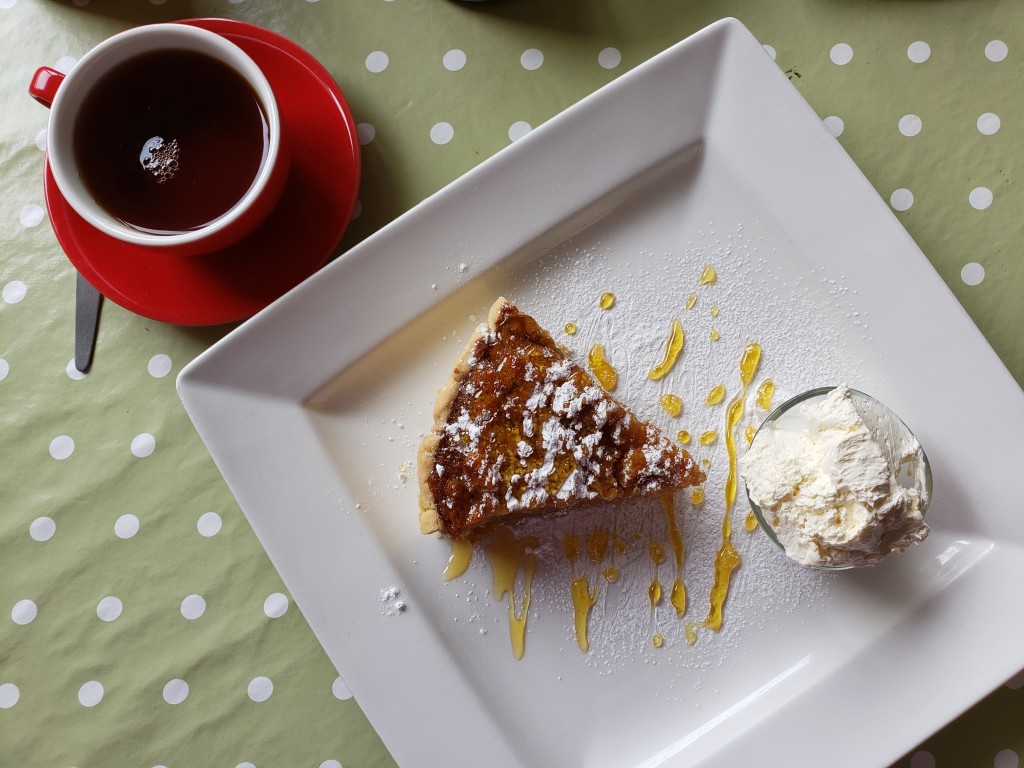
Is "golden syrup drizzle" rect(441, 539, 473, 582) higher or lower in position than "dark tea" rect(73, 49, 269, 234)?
lower

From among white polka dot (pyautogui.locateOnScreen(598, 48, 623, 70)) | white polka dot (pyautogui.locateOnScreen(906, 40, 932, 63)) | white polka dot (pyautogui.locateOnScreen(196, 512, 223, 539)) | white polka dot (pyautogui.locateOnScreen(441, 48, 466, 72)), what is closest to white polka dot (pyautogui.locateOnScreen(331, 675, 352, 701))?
white polka dot (pyautogui.locateOnScreen(196, 512, 223, 539))

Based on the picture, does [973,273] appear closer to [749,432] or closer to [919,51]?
[919,51]

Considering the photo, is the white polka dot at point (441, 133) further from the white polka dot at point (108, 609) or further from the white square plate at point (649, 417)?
the white polka dot at point (108, 609)

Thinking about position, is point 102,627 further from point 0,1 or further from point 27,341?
point 0,1

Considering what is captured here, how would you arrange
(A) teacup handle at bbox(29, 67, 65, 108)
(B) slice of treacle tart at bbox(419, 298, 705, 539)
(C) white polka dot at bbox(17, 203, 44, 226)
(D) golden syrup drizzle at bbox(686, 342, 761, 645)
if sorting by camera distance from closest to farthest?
(A) teacup handle at bbox(29, 67, 65, 108) < (B) slice of treacle tart at bbox(419, 298, 705, 539) < (D) golden syrup drizzle at bbox(686, 342, 761, 645) < (C) white polka dot at bbox(17, 203, 44, 226)

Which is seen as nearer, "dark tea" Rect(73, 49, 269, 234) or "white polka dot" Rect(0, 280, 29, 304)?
"dark tea" Rect(73, 49, 269, 234)

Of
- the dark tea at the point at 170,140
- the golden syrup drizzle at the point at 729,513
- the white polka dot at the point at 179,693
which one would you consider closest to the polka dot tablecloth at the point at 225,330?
the white polka dot at the point at 179,693

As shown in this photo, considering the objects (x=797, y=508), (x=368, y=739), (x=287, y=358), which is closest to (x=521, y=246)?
(x=287, y=358)

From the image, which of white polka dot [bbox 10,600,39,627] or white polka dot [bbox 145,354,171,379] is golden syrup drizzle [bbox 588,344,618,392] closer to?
white polka dot [bbox 145,354,171,379]
